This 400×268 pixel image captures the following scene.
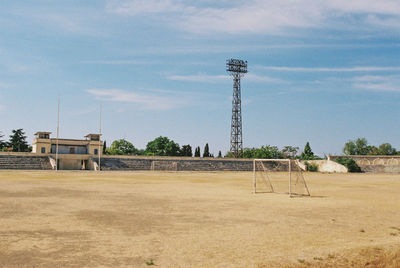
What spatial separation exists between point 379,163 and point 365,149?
181ft

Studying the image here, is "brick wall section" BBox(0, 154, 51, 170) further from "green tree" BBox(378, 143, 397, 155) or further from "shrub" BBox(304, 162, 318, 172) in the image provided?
"green tree" BBox(378, 143, 397, 155)

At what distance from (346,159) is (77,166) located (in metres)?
64.3

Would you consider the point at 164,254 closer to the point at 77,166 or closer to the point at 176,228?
the point at 176,228

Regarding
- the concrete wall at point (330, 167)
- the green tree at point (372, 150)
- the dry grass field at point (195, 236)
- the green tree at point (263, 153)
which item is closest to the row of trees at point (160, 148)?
the green tree at point (263, 153)

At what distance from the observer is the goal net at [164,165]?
8596cm

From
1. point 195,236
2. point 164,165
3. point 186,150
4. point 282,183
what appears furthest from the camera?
point 186,150

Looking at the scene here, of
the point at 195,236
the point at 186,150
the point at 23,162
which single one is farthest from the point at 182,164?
the point at 195,236

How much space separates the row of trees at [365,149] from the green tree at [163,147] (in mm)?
70477

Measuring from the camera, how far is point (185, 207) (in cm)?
1956

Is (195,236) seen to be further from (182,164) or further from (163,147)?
(163,147)

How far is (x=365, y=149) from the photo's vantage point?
14862 cm

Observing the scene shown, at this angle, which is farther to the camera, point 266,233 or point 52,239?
point 266,233

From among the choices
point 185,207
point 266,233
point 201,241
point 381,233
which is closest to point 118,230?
point 201,241

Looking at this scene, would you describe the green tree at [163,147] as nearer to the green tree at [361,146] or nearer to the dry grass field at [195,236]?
the green tree at [361,146]
